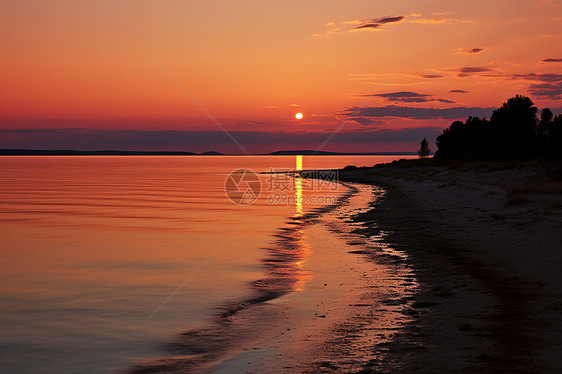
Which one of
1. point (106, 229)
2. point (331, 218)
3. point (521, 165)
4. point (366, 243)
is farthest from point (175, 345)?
point (521, 165)

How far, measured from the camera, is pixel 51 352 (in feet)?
31.5

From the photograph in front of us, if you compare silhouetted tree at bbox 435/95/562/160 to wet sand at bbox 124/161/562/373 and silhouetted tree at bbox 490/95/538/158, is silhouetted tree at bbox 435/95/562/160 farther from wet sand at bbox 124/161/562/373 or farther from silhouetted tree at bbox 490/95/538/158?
wet sand at bbox 124/161/562/373

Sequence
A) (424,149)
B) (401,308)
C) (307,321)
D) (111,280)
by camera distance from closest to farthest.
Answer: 1. (307,321)
2. (401,308)
3. (111,280)
4. (424,149)

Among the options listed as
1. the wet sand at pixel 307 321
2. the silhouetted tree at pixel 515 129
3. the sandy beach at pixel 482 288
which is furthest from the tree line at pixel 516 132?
the wet sand at pixel 307 321

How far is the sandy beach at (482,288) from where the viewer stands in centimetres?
805

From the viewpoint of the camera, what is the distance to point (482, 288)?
41.8 feet

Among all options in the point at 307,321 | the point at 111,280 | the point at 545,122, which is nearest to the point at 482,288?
the point at 307,321

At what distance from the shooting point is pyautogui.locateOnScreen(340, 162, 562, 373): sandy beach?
8.05 meters

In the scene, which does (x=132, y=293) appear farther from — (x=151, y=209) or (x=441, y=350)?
(x=151, y=209)

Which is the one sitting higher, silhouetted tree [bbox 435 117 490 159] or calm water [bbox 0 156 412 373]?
silhouetted tree [bbox 435 117 490 159]

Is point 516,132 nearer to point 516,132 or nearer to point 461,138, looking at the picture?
point 516,132

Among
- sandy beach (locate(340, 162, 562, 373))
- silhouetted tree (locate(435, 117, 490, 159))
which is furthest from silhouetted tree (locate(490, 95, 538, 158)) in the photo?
sandy beach (locate(340, 162, 562, 373))

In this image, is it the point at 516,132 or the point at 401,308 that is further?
the point at 516,132

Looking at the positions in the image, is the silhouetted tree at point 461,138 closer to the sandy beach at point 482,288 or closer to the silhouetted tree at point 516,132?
the silhouetted tree at point 516,132
